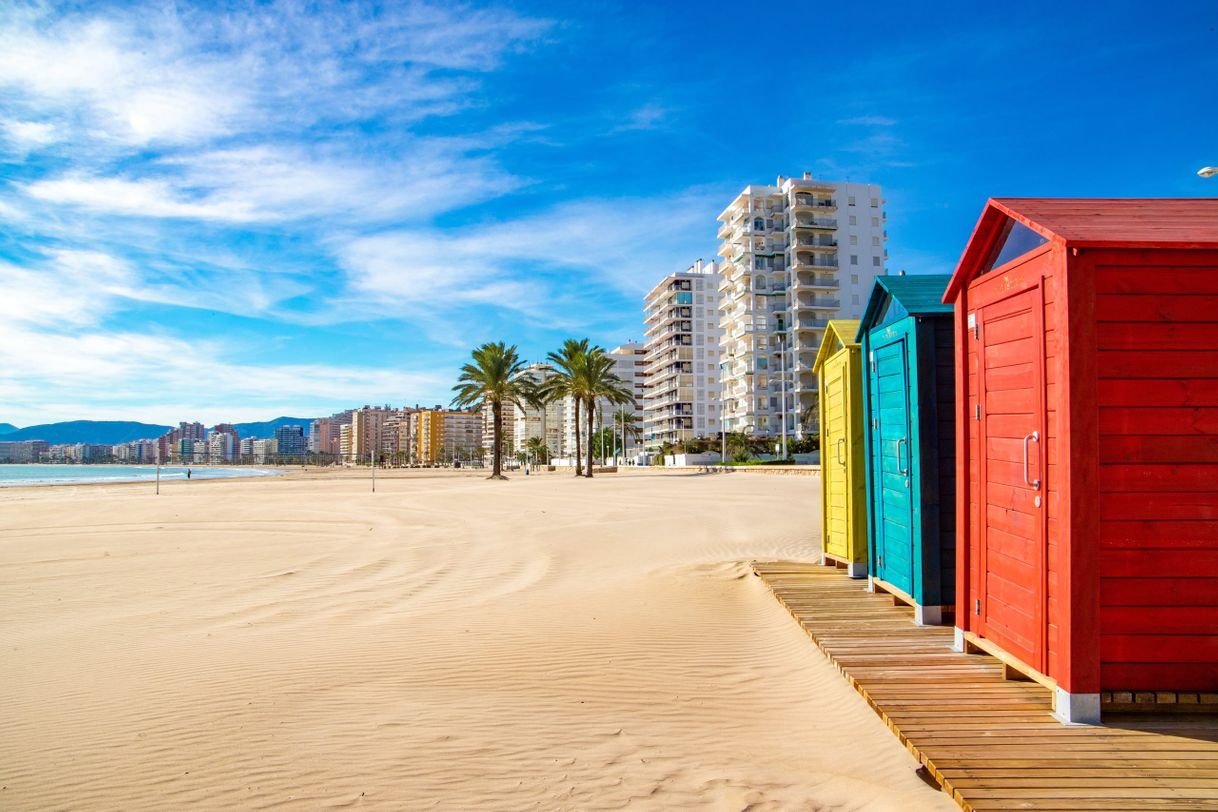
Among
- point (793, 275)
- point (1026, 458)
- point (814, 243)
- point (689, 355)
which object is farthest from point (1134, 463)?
point (689, 355)

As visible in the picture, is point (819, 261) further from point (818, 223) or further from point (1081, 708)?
point (1081, 708)

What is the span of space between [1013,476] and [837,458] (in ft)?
13.5

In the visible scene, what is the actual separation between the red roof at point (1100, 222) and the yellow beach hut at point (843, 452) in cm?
293

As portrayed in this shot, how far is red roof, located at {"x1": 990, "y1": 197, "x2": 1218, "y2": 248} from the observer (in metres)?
3.83

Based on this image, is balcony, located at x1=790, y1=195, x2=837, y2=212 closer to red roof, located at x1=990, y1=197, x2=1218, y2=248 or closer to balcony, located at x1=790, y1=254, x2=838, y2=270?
balcony, located at x1=790, y1=254, x2=838, y2=270

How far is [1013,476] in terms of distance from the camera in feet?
14.6

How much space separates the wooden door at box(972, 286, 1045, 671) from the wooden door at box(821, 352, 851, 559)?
3135 mm

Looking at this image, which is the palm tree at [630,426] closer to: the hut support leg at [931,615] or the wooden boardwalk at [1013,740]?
the hut support leg at [931,615]

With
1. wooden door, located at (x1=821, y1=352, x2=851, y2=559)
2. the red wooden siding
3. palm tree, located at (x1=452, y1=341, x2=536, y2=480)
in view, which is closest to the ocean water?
palm tree, located at (x1=452, y1=341, x2=536, y2=480)

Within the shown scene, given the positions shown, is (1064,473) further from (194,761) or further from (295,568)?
(295,568)

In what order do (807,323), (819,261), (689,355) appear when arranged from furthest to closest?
(689,355), (819,261), (807,323)

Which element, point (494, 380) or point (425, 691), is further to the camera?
point (494, 380)

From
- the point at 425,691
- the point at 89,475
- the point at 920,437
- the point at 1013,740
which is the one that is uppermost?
the point at 920,437

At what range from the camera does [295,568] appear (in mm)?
11297
